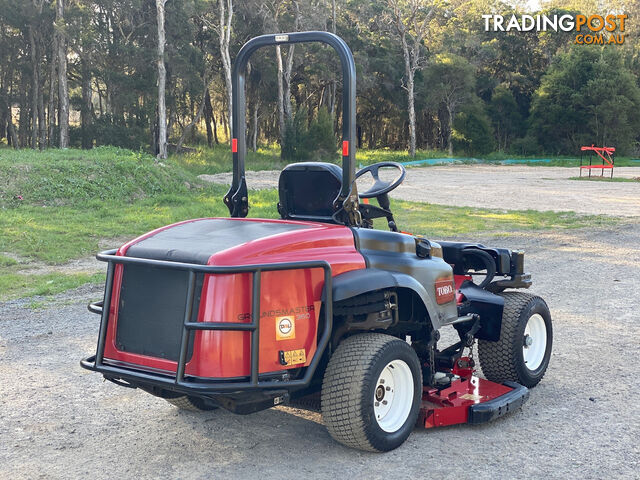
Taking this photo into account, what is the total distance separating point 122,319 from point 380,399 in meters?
1.52

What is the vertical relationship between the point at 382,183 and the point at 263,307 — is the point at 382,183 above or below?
above

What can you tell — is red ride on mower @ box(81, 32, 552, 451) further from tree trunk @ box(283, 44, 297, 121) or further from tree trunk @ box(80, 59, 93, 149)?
tree trunk @ box(80, 59, 93, 149)

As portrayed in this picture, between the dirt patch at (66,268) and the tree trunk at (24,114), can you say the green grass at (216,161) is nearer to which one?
the tree trunk at (24,114)

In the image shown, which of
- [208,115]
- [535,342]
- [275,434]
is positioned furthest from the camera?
[208,115]

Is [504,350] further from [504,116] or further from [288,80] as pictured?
[504,116]

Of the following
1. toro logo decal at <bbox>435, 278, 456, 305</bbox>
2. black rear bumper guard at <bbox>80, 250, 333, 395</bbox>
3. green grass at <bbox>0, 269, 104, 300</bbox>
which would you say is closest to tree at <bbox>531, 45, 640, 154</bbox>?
green grass at <bbox>0, 269, 104, 300</bbox>

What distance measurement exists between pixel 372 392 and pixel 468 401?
99 centimetres

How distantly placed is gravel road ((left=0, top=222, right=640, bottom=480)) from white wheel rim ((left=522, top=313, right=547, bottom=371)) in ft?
0.65

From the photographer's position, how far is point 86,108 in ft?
146

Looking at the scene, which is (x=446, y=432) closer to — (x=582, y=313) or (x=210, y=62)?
(x=582, y=313)

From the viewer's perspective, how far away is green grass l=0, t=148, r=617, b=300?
39.1 ft

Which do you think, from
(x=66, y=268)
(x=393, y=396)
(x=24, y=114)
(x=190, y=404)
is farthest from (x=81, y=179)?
(x=24, y=114)

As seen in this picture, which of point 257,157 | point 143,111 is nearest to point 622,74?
point 257,157

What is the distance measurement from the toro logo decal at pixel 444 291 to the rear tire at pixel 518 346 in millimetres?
783
